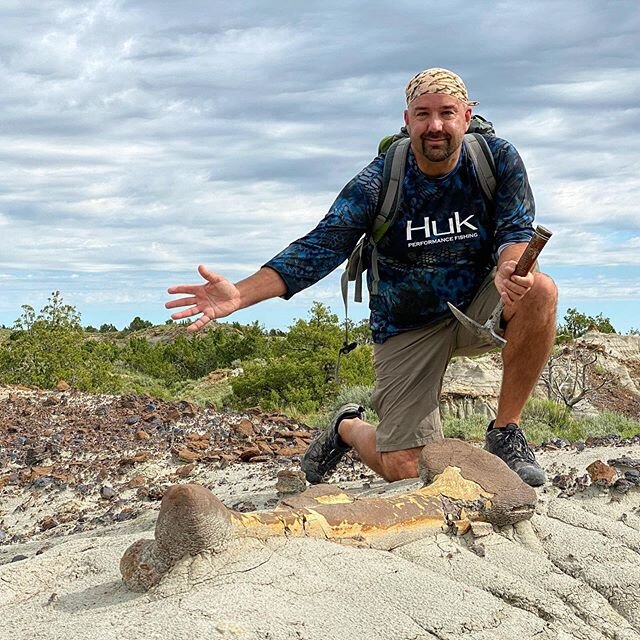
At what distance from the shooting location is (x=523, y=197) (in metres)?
4.84

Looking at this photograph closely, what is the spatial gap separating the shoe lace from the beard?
1.48 meters

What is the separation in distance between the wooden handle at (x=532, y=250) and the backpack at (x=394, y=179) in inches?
28.0

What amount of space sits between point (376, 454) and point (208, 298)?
65.7 inches

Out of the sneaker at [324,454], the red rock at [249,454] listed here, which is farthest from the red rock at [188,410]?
the sneaker at [324,454]

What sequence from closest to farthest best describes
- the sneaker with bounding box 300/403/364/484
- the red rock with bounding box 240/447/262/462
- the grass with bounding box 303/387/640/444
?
the sneaker with bounding box 300/403/364/484 < the red rock with bounding box 240/447/262/462 < the grass with bounding box 303/387/640/444

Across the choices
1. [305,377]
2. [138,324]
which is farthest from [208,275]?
[138,324]

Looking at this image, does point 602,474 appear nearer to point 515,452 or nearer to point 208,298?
point 515,452

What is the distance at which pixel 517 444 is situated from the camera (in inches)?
185

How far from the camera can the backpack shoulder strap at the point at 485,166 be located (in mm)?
4871

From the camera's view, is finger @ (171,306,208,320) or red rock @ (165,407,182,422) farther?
red rock @ (165,407,182,422)

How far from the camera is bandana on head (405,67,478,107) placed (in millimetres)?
4777

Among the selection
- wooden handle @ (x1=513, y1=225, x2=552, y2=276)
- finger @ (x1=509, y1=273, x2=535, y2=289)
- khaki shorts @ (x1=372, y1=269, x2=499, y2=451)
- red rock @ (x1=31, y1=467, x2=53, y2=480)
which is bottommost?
red rock @ (x1=31, y1=467, x2=53, y2=480)

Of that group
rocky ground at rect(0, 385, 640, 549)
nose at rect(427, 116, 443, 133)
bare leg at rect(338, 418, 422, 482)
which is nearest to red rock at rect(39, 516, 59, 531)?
rocky ground at rect(0, 385, 640, 549)

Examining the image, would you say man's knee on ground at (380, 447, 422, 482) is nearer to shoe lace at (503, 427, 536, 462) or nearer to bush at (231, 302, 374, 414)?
shoe lace at (503, 427, 536, 462)
